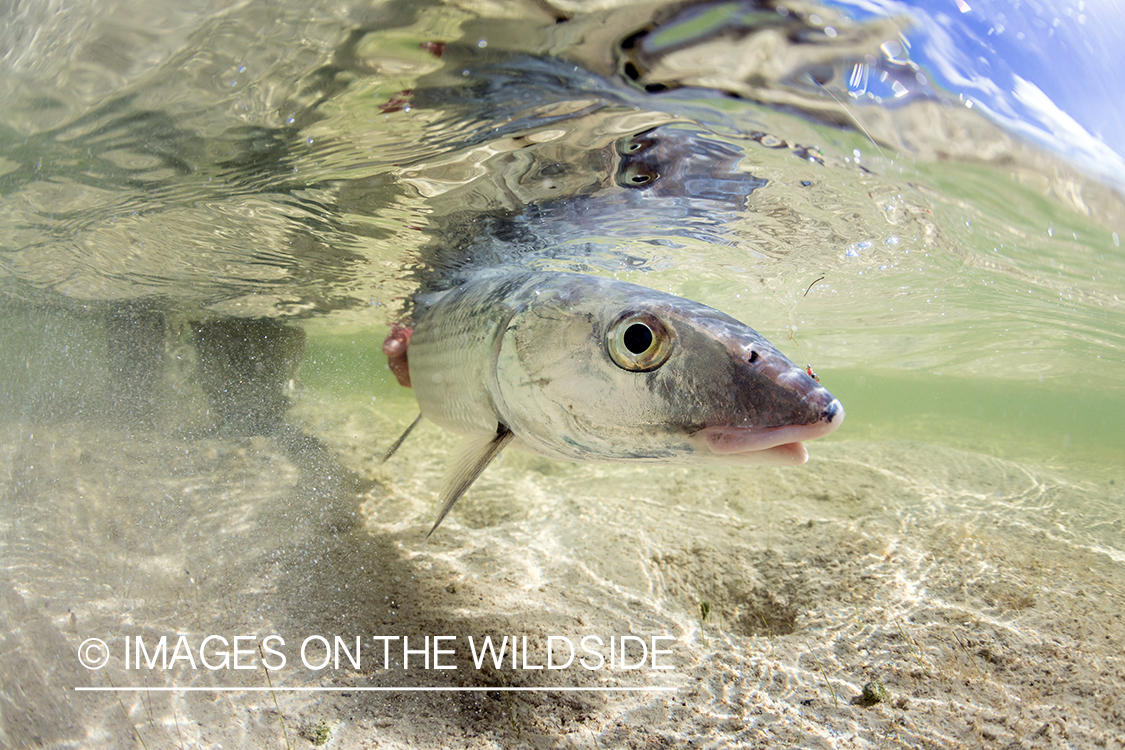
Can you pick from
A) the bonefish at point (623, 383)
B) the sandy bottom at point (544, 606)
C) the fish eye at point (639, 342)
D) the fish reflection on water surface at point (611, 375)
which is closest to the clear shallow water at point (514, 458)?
the sandy bottom at point (544, 606)

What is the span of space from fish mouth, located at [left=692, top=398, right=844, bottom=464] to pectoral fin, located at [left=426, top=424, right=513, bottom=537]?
4.27ft

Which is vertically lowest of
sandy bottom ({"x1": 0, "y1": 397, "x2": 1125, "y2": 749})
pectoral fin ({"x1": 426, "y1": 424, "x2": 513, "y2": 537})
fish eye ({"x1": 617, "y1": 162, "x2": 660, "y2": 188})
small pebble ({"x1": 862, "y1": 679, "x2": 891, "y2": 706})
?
sandy bottom ({"x1": 0, "y1": 397, "x2": 1125, "y2": 749})

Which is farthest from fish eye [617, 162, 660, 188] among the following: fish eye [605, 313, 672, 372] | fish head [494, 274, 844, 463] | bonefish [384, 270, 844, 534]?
fish eye [605, 313, 672, 372]

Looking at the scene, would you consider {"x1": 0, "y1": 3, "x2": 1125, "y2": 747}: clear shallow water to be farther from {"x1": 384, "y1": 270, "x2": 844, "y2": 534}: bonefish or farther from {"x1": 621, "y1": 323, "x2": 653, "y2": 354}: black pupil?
{"x1": 621, "y1": 323, "x2": 653, "y2": 354}: black pupil

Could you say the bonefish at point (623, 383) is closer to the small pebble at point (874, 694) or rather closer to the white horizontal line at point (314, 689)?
the white horizontal line at point (314, 689)

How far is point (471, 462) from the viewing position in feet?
9.87

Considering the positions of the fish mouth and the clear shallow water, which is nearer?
the fish mouth

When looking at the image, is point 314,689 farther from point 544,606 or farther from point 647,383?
point 647,383

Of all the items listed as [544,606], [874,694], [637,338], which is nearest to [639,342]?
[637,338]

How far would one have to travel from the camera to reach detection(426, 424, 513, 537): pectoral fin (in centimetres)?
292

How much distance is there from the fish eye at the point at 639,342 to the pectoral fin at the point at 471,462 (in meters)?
1.03

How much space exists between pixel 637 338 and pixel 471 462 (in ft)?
4.46

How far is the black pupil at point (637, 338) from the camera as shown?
7.51 feet

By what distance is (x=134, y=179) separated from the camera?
16.9ft
